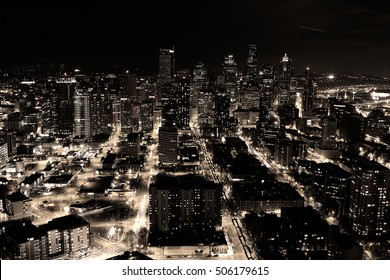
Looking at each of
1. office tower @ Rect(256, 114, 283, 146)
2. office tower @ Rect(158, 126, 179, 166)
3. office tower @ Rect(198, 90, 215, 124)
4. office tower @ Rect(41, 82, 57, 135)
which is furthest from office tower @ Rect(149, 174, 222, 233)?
office tower @ Rect(198, 90, 215, 124)

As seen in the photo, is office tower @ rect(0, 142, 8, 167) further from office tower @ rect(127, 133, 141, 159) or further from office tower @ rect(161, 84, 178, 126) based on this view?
office tower @ rect(161, 84, 178, 126)

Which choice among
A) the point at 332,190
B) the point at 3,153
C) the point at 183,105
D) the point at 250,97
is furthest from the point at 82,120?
the point at 332,190

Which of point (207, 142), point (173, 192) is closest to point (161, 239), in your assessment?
point (173, 192)

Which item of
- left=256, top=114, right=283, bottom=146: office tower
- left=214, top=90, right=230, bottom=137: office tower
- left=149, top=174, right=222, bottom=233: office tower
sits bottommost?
left=149, top=174, right=222, bottom=233: office tower

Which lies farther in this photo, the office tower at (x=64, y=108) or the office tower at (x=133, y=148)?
the office tower at (x=64, y=108)

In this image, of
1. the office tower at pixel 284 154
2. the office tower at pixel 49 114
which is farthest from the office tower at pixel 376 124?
the office tower at pixel 49 114

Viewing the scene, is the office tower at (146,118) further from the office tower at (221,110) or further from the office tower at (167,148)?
the office tower at (167,148)
